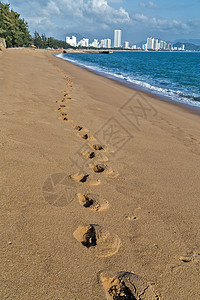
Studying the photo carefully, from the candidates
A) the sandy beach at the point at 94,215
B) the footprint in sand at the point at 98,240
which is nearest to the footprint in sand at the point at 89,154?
the sandy beach at the point at 94,215

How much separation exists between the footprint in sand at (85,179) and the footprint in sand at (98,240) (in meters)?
0.62

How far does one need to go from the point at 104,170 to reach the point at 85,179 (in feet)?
1.05

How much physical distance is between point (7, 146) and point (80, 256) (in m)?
1.72

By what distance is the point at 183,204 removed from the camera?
6.82 ft

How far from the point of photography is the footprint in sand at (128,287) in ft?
3.85

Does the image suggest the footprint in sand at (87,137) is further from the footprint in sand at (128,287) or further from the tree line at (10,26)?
the tree line at (10,26)

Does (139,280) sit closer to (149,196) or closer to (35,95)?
(149,196)

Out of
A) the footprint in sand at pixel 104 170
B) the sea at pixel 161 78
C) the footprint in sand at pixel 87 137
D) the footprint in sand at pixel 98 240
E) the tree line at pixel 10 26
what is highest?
the tree line at pixel 10 26

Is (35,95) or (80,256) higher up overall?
(35,95)

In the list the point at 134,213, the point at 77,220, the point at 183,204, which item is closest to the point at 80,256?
the point at 77,220

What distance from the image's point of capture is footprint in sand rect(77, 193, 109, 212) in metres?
1.85

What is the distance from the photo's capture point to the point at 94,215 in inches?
69.1

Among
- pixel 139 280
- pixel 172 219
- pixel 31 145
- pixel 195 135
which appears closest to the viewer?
pixel 139 280

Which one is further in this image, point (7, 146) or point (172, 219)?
point (7, 146)
